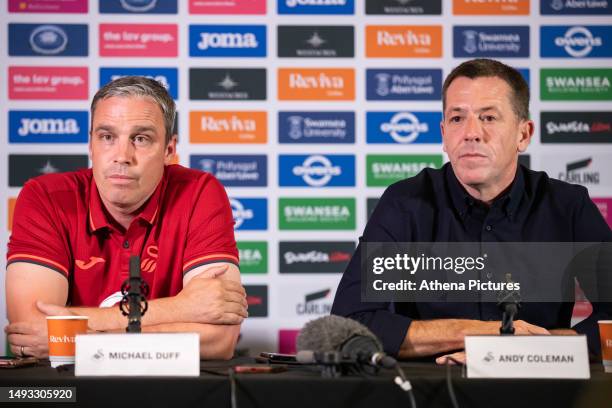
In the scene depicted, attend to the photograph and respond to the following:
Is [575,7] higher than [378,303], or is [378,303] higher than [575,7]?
[575,7]

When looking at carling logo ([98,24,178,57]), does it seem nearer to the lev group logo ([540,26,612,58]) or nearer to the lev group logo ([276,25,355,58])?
the lev group logo ([276,25,355,58])

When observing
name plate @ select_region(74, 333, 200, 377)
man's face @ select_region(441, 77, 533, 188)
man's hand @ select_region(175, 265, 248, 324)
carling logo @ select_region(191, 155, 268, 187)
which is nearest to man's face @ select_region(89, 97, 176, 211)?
man's hand @ select_region(175, 265, 248, 324)

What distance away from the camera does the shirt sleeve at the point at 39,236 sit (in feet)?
7.16

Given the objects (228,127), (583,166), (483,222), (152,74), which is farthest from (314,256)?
(483,222)

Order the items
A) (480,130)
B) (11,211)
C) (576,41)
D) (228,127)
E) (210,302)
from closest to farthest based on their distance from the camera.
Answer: (210,302) < (480,130) < (11,211) < (228,127) < (576,41)

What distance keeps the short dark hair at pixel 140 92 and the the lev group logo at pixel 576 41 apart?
2.44 meters

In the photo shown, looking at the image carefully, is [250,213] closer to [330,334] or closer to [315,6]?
[315,6]

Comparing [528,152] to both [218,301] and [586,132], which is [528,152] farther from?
[218,301]

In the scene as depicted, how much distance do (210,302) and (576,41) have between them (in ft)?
9.44

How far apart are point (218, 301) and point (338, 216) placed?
1.97 metres

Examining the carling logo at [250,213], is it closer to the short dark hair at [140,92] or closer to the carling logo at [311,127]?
the carling logo at [311,127]

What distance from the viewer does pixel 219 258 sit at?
2.24 metres

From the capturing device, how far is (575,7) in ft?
13.4

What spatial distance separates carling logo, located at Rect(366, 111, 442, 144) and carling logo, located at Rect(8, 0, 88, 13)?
62.3 inches
